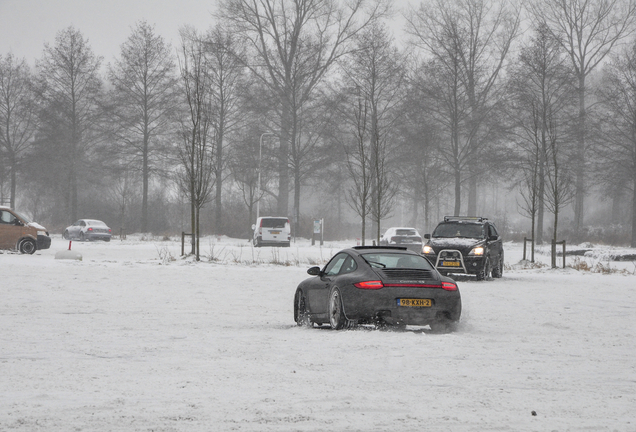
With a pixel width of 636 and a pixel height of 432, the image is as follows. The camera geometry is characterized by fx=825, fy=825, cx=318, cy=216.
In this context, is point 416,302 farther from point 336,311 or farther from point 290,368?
point 290,368

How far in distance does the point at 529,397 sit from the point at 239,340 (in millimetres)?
4516

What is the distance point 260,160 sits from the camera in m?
51.2

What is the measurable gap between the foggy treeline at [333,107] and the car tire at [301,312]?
32.9m

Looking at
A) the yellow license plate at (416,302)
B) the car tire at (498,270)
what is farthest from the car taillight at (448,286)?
the car tire at (498,270)

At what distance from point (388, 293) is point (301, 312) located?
7.98ft

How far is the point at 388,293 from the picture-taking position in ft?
36.3

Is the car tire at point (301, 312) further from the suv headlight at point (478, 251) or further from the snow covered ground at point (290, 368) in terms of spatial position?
the suv headlight at point (478, 251)

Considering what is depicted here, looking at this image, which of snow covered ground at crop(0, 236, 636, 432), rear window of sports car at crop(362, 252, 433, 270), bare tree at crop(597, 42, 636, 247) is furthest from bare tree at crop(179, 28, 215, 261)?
bare tree at crop(597, 42, 636, 247)

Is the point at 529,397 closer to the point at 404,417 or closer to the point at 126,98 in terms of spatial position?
the point at 404,417

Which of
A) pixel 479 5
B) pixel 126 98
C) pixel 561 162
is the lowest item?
pixel 561 162

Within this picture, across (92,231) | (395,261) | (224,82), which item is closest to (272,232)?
(92,231)

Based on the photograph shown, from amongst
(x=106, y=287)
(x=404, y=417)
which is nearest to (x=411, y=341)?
(x=404, y=417)

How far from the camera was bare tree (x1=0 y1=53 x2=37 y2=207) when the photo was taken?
56531 mm

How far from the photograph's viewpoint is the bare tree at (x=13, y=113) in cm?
5653
